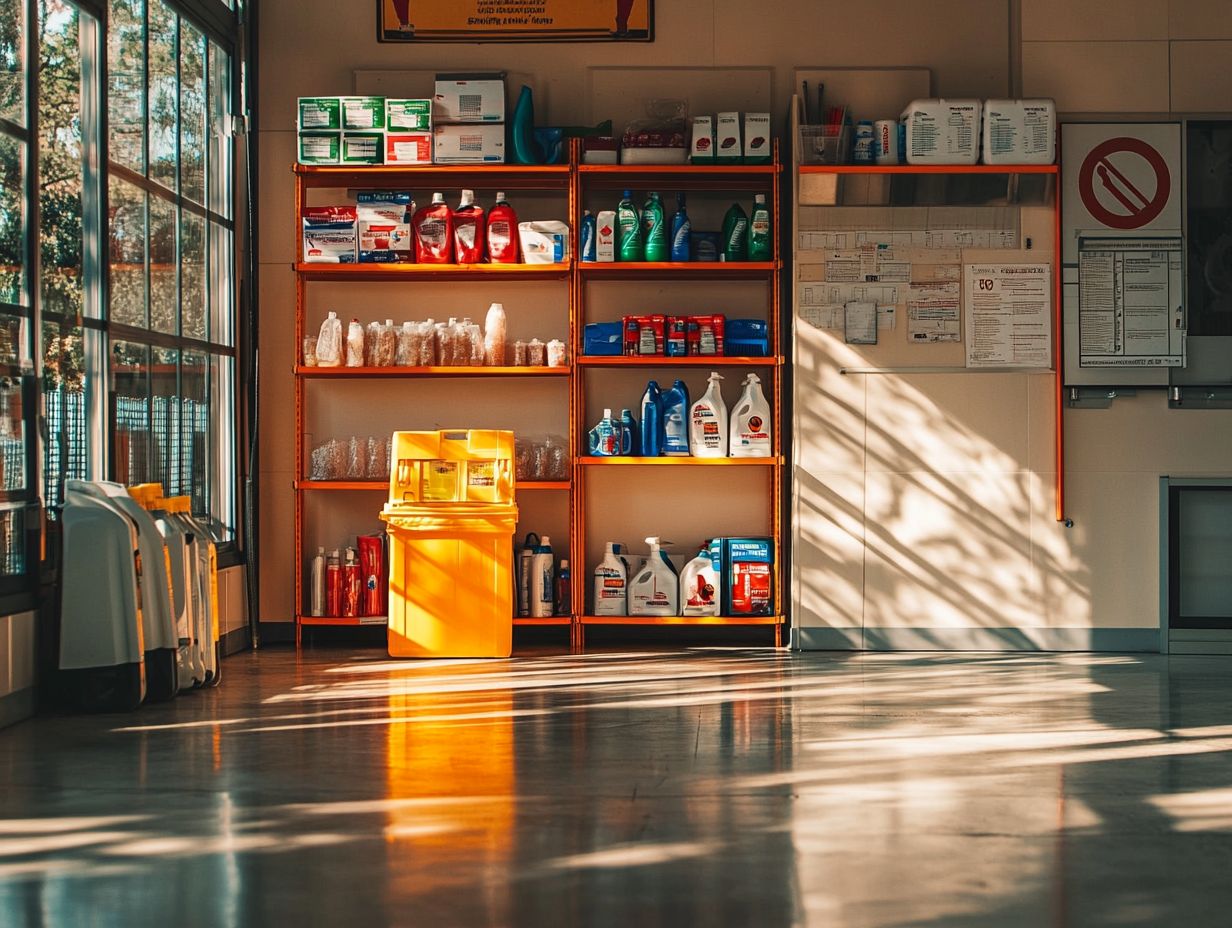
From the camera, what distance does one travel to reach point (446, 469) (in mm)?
6730

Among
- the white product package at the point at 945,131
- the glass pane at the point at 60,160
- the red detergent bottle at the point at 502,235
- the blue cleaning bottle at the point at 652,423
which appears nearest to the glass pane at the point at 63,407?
the glass pane at the point at 60,160

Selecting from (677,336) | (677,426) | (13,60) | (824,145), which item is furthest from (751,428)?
(13,60)

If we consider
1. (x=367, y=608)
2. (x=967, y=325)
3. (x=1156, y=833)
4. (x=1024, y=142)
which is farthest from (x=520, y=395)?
(x=1156, y=833)

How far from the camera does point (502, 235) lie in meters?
6.99

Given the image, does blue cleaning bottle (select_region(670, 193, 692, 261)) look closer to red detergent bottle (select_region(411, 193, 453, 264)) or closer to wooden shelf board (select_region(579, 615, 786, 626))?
red detergent bottle (select_region(411, 193, 453, 264))

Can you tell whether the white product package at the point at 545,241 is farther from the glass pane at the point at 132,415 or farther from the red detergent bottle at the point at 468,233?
the glass pane at the point at 132,415

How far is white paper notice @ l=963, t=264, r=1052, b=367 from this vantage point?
6.86 m

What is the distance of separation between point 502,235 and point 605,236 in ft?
1.67

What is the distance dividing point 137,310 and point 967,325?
3813 mm

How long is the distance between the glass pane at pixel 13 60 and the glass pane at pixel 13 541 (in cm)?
134

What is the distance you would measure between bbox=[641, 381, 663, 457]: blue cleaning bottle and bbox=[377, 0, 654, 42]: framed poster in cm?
184

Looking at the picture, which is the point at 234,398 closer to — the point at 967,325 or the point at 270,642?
the point at 270,642

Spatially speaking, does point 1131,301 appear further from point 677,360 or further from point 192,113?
point 192,113

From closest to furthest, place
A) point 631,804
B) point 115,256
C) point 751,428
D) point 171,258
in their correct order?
point 631,804
point 115,256
point 171,258
point 751,428
